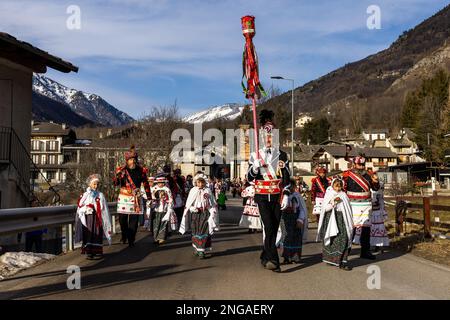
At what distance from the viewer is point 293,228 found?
9.83 meters

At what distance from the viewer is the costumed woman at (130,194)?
1170 centimetres

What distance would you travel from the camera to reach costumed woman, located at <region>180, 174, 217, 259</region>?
10031 millimetres

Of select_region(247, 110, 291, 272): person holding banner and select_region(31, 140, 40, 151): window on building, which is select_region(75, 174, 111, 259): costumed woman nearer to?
select_region(247, 110, 291, 272): person holding banner

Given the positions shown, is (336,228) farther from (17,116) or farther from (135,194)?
(17,116)

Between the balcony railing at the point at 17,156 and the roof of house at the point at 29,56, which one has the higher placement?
the roof of house at the point at 29,56

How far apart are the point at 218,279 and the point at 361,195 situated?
167 inches

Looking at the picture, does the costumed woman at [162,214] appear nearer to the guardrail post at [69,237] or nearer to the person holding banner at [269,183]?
the guardrail post at [69,237]

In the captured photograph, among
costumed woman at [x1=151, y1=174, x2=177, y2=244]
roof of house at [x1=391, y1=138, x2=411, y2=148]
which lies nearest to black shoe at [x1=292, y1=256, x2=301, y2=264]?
costumed woman at [x1=151, y1=174, x2=177, y2=244]

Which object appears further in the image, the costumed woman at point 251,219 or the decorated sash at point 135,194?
the costumed woman at point 251,219

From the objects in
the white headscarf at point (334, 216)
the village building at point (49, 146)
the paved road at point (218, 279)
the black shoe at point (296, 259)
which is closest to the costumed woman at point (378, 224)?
the paved road at point (218, 279)

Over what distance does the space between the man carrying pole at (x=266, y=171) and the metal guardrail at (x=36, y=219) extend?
3.96 meters

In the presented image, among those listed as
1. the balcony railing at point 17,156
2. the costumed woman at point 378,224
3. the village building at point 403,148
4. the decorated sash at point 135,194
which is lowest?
the costumed woman at point 378,224

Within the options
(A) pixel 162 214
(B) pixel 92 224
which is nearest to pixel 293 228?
(A) pixel 162 214

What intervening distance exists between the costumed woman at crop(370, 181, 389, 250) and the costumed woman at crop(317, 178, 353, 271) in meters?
2.06
